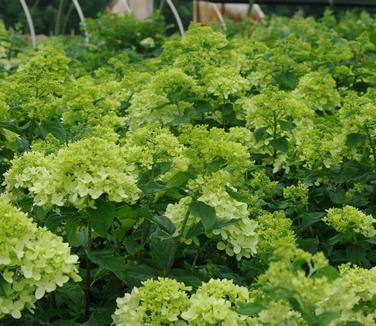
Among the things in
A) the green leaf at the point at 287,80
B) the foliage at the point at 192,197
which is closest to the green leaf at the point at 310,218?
the foliage at the point at 192,197

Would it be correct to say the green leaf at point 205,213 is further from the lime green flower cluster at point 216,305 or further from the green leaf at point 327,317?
the green leaf at point 327,317

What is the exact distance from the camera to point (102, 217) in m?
1.95

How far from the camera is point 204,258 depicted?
247 cm

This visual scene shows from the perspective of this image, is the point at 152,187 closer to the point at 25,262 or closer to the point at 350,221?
the point at 25,262

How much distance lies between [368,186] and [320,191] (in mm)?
170

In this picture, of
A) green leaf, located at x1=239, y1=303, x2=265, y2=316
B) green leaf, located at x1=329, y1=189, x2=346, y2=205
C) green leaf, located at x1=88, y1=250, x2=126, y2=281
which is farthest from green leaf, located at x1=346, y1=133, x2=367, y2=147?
green leaf, located at x1=239, y1=303, x2=265, y2=316

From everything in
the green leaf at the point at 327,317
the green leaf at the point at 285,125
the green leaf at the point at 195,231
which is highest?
the green leaf at the point at 327,317

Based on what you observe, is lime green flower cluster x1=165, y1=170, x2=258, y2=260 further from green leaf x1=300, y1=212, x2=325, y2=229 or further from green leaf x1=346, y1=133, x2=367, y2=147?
green leaf x1=346, y1=133, x2=367, y2=147

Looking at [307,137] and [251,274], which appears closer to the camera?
[251,274]

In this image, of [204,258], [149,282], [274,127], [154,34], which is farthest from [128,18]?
[149,282]

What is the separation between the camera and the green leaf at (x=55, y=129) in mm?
2740

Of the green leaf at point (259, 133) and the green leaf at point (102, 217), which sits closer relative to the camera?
the green leaf at point (102, 217)

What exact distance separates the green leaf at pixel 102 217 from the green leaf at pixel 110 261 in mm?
124

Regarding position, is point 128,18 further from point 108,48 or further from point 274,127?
point 274,127
